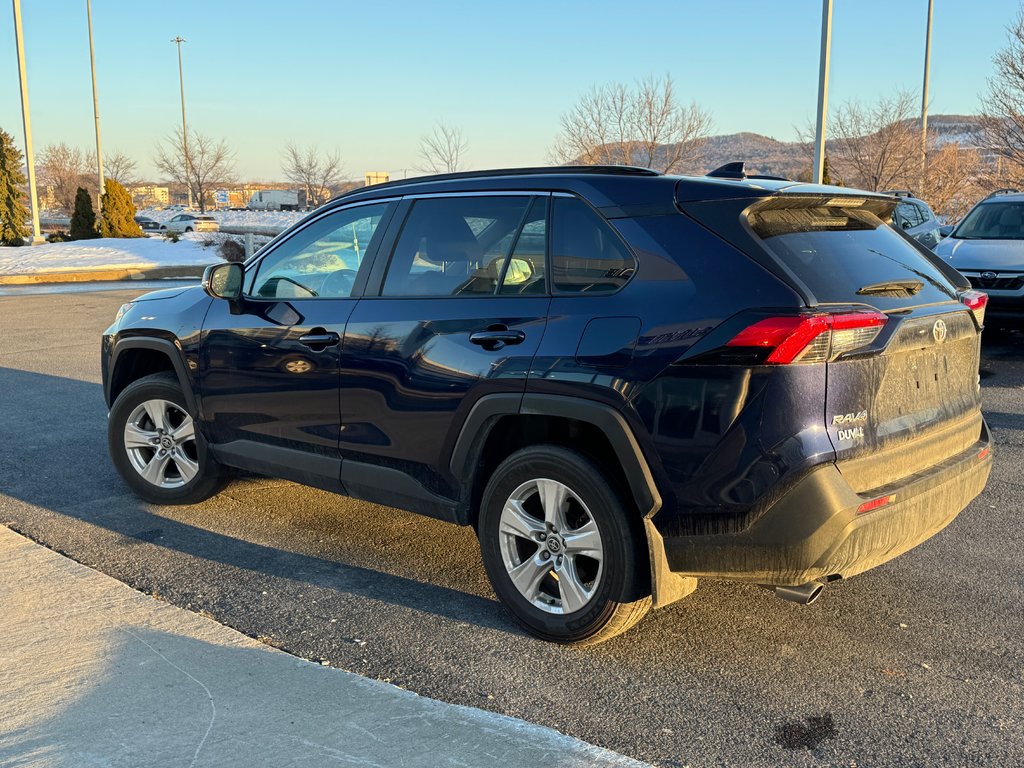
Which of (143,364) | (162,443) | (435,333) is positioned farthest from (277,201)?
(435,333)

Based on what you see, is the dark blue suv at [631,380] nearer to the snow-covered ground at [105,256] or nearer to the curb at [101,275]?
the curb at [101,275]

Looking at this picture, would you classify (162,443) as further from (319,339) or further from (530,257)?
(530,257)

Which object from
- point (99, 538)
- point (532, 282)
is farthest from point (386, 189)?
point (99, 538)

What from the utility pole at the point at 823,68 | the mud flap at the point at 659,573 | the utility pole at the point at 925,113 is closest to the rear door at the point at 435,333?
the mud flap at the point at 659,573

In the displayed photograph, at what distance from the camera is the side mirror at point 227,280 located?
4996 millimetres

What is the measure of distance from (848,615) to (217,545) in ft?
10.2

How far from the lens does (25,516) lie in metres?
5.22

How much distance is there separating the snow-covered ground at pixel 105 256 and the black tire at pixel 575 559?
2230 cm

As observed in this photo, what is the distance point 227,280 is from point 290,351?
697 millimetres

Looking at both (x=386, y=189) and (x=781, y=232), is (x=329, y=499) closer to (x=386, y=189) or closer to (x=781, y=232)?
(x=386, y=189)

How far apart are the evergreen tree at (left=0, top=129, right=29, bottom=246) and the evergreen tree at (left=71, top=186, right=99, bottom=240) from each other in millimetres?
1878

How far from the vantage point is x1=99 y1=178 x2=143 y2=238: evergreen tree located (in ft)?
107

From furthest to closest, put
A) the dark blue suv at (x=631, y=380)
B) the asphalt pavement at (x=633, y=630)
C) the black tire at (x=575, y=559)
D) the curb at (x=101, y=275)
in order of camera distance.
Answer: the curb at (x=101, y=275)
the black tire at (x=575, y=559)
the dark blue suv at (x=631, y=380)
the asphalt pavement at (x=633, y=630)

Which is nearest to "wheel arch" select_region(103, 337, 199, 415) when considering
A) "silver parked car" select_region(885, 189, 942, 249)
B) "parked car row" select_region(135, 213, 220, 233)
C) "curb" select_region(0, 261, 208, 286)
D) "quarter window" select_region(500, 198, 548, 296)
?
"quarter window" select_region(500, 198, 548, 296)
